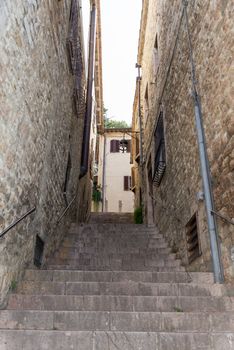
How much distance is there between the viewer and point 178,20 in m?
7.06

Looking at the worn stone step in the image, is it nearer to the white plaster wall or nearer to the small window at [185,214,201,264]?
the small window at [185,214,201,264]

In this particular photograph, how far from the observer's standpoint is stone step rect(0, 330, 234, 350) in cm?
269

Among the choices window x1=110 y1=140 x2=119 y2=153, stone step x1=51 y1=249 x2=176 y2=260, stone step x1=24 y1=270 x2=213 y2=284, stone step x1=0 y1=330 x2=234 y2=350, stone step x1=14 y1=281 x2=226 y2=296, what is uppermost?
window x1=110 y1=140 x2=119 y2=153

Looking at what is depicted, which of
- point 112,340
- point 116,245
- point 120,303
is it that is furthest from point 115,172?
point 112,340

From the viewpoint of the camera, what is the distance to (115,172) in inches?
869

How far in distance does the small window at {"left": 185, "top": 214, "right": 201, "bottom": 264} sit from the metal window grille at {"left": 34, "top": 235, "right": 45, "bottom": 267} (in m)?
2.41

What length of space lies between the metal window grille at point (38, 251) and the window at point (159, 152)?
3.72 metres

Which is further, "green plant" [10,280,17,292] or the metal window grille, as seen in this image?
the metal window grille

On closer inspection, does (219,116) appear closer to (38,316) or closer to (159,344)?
(159,344)

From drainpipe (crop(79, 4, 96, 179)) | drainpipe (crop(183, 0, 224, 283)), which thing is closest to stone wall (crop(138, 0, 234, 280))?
drainpipe (crop(183, 0, 224, 283))

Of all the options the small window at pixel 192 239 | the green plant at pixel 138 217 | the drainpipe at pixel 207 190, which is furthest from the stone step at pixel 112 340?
the green plant at pixel 138 217

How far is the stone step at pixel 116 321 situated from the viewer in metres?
2.97

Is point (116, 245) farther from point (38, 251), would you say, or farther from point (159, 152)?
point (159, 152)

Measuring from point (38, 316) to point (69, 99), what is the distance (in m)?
5.89
